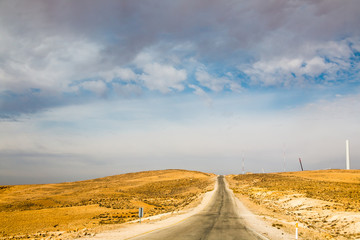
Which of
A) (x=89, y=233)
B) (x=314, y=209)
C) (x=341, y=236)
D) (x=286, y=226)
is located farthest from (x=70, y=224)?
(x=314, y=209)

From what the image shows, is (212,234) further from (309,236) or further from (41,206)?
(41,206)

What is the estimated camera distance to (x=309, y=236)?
1952 cm

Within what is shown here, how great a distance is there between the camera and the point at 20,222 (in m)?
29.8

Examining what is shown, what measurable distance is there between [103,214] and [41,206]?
18764 mm

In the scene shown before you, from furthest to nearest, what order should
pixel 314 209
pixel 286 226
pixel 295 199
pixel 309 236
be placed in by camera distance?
1. pixel 295 199
2. pixel 314 209
3. pixel 286 226
4. pixel 309 236

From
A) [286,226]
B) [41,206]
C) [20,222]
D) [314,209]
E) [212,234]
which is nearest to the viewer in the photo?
[212,234]

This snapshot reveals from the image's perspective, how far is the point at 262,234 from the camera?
62.8 feet

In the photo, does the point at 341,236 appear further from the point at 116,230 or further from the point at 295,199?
the point at 295,199

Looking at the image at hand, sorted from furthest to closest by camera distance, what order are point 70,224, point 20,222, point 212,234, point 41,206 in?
point 41,206 < point 20,222 < point 70,224 < point 212,234

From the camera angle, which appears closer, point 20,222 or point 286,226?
point 286,226

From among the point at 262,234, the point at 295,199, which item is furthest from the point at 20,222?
the point at 295,199

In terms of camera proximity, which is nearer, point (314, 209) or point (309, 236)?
point (309, 236)

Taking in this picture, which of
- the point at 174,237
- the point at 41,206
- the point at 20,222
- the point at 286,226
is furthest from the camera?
the point at 41,206

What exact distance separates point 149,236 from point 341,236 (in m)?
14.3
